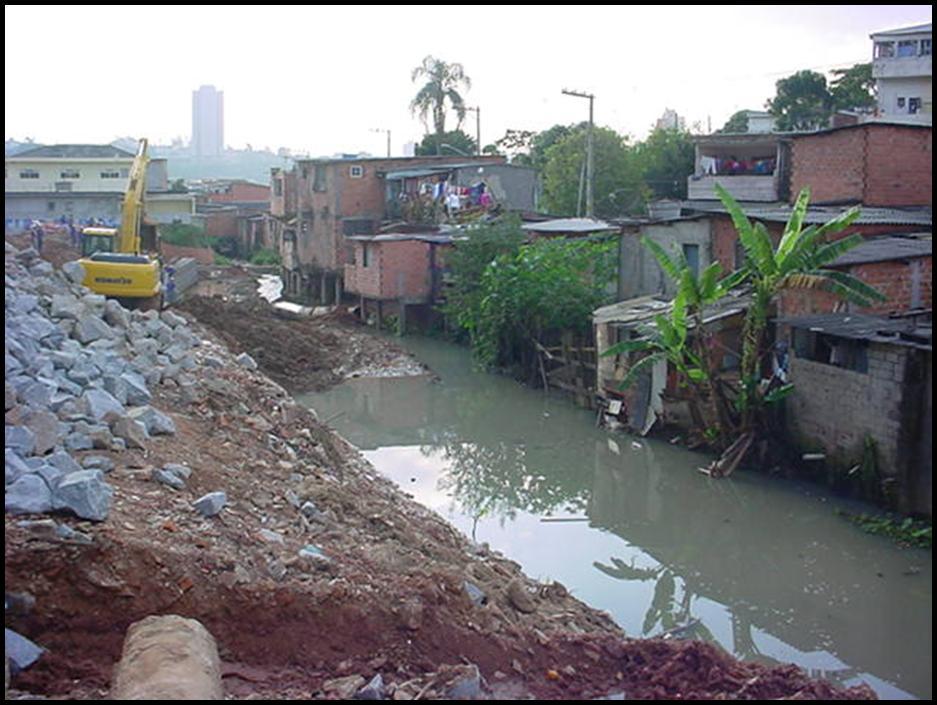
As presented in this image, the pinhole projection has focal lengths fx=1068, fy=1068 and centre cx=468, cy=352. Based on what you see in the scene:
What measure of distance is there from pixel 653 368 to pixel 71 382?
956 centimetres

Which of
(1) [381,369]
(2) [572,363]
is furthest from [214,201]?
(2) [572,363]

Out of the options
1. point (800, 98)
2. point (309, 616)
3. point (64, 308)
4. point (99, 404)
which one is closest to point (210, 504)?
point (309, 616)

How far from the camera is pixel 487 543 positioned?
38.6 feet

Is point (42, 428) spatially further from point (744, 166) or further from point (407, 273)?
point (744, 166)

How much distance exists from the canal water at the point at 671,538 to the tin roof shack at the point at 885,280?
2.59 meters

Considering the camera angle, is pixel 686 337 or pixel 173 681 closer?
pixel 173 681

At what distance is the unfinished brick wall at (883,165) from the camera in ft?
63.5

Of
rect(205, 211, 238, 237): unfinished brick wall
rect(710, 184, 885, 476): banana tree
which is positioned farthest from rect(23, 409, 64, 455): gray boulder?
rect(205, 211, 238, 237): unfinished brick wall

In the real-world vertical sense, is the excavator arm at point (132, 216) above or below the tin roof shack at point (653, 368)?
above

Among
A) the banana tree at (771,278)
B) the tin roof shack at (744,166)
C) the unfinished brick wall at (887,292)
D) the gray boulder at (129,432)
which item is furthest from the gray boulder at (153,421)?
the tin roof shack at (744,166)

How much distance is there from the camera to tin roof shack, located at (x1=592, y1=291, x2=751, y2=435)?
16.1 m

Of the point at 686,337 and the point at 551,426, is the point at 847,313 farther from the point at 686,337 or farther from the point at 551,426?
the point at 551,426

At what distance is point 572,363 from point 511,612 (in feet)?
41.8

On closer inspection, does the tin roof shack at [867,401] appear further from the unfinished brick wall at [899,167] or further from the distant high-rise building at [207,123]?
the distant high-rise building at [207,123]
